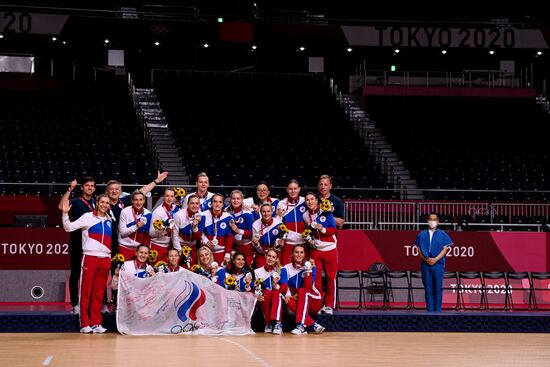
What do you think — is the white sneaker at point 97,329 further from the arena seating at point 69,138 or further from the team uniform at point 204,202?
the arena seating at point 69,138

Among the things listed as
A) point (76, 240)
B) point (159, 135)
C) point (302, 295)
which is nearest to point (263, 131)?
point (159, 135)

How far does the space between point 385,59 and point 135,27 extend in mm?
11009

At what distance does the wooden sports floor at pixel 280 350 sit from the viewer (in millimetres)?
10086

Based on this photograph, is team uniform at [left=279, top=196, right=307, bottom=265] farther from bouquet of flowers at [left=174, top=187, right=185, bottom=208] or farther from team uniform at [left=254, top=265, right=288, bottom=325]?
bouquet of flowers at [left=174, top=187, right=185, bottom=208]

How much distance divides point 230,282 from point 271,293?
62 cm

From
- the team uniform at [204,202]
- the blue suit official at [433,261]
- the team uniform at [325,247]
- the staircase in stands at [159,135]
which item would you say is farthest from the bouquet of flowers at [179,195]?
the staircase in stands at [159,135]

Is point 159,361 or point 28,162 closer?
point 159,361

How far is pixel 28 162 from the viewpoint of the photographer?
76.2ft

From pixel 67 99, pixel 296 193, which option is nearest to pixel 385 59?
pixel 67 99

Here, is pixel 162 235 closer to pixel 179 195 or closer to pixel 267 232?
pixel 179 195

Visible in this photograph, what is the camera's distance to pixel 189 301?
13234 mm

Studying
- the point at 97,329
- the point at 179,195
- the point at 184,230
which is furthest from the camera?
the point at 179,195

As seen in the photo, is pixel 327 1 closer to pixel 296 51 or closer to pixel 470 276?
pixel 296 51

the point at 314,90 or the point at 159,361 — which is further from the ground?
the point at 314,90
